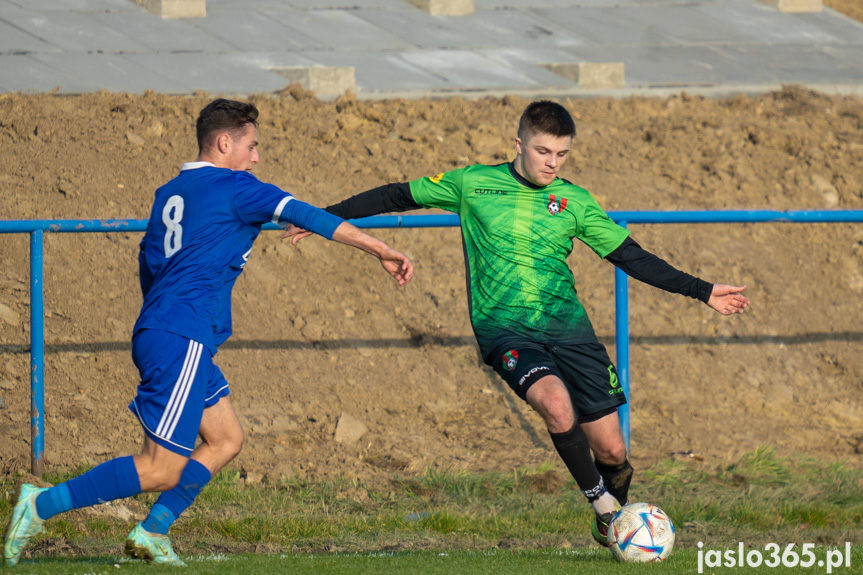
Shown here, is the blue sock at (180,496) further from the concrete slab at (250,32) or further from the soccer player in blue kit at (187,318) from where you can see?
the concrete slab at (250,32)

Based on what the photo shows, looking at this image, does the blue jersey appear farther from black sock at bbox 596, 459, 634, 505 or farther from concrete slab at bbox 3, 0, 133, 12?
concrete slab at bbox 3, 0, 133, 12

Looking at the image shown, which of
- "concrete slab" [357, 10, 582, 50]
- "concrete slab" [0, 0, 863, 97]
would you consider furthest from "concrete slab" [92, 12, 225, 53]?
"concrete slab" [357, 10, 582, 50]

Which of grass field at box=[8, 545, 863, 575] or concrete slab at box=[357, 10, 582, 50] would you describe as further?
concrete slab at box=[357, 10, 582, 50]

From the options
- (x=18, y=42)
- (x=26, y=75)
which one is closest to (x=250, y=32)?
(x=18, y=42)

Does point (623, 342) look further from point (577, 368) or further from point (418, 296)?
point (418, 296)

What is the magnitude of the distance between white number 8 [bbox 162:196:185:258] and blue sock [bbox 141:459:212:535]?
975 mm

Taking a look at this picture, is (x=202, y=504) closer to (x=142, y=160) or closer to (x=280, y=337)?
(x=280, y=337)

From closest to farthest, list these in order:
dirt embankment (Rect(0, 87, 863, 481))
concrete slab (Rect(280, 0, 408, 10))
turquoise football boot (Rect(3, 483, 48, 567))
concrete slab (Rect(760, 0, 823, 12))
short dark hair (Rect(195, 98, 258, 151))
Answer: turquoise football boot (Rect(3, 483, 48, 567)) < short dark hair (Rect(195, 98, 258, 151)) < dirt embankment (Rect(0, 87, 863, 481)) < concrete slab (Rect(280, 0, 408, 10)) < concrete slab (Rect(760, 0, 823, 12))

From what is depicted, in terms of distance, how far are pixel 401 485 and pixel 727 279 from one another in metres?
4.17

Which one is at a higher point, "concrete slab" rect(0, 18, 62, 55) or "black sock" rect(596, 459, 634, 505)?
"concrete slab" rect(0, 18, 62, 55)

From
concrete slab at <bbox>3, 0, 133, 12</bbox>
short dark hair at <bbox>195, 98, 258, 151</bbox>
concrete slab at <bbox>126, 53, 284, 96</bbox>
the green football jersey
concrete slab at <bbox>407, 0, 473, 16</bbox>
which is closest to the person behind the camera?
short dark hair at <bbox>195, 98, 258, 151</bbox>

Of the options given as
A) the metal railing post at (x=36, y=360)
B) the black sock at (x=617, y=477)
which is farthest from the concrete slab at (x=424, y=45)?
the black sock at (x=617, y=477)

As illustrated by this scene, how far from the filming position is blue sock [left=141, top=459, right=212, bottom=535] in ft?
13.4

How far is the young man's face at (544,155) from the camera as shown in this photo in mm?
4711
